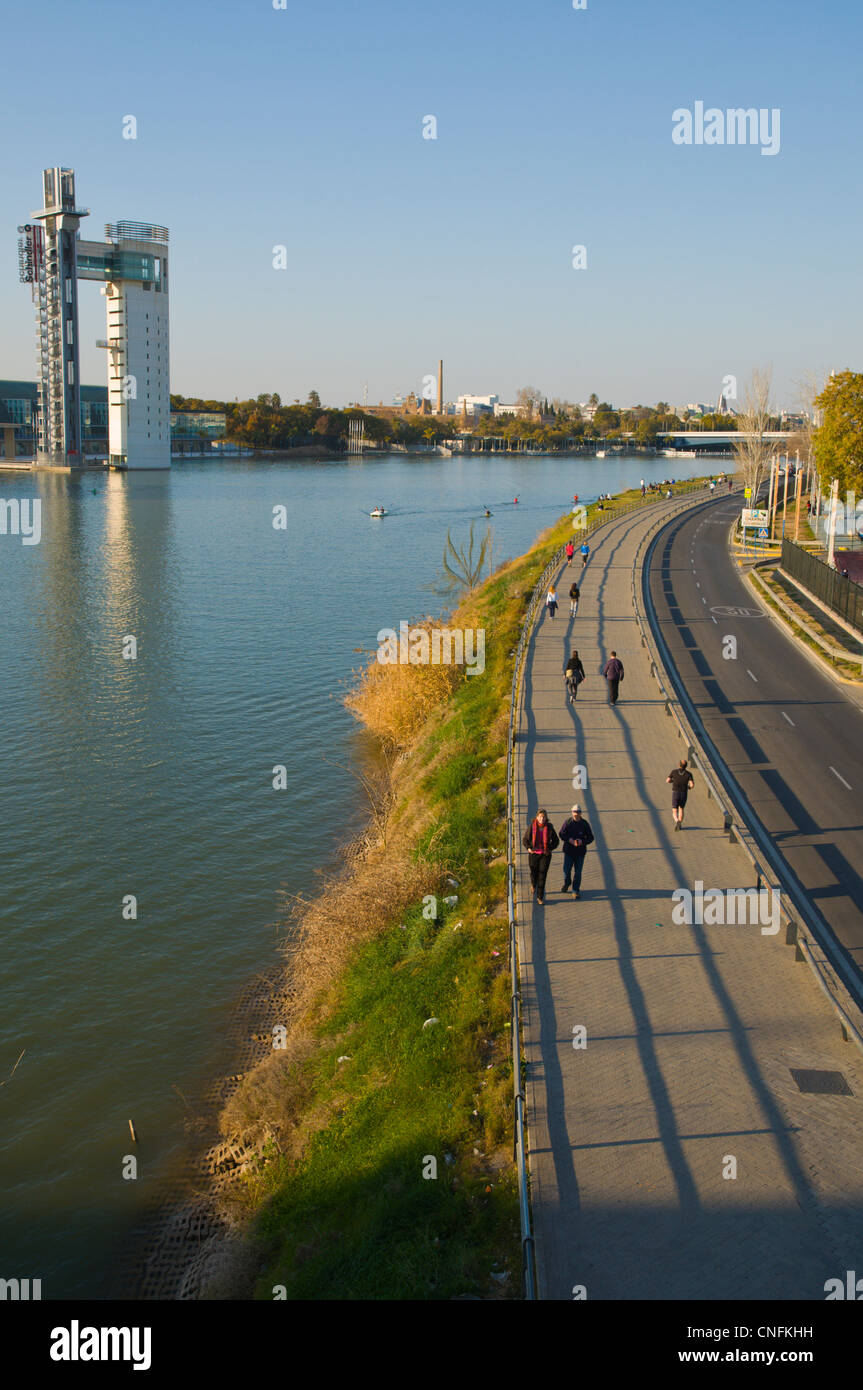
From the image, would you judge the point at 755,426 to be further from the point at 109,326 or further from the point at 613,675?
the point at 109,326

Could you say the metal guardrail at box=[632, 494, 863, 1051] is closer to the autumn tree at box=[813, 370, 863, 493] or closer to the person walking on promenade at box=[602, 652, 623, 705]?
the person walking on promenade at box=[602, 652, 623, 705]

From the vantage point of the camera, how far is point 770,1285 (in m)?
7.50

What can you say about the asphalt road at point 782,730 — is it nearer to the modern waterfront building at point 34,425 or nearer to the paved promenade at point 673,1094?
the paved promenade at point 673,1094

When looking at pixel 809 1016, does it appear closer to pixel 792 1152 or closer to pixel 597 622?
pixel 792 1152

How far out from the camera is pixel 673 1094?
9719mm

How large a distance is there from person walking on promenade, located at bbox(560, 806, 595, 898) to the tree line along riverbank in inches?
42.6

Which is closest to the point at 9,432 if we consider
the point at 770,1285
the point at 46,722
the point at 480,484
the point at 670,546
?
the point at 480,484

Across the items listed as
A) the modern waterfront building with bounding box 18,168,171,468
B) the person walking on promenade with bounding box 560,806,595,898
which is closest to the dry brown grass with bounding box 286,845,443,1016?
the person walking on promenade with bounding box 560,806,595,898

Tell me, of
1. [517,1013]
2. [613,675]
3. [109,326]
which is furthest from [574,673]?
[109,326]

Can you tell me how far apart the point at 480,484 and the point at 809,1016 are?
125773 mm

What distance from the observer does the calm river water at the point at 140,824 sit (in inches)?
514

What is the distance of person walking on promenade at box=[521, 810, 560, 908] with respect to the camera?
43.2ft

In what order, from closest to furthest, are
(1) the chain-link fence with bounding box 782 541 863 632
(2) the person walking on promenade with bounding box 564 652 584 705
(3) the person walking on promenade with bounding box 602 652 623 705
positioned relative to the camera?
(3) the person walking on promenade with bounding box 602 652 623 705 < (2) the person walking on promenade with bounding box 564 652 584 705 < (1) the chain-link fence with bounding box 782 541 863 632

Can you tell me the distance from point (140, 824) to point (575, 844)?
39.5 feet
